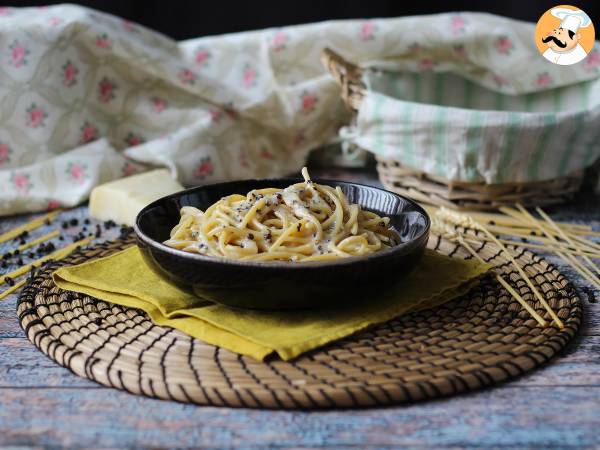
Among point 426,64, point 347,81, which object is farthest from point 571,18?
point 347,81

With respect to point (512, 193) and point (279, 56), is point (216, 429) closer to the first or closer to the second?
point (512, 193)

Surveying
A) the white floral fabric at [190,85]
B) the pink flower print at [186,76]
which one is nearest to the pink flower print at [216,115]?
the white floral fabric at [190,85]

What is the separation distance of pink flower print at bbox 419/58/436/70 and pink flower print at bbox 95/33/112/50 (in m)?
1.17

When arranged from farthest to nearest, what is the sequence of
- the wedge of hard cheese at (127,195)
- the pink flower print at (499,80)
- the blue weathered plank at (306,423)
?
the pink flower print at (499,80), the wedge of hard cheese at (127,195), the blue weathered plank at (306,423)

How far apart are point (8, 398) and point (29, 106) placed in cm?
152

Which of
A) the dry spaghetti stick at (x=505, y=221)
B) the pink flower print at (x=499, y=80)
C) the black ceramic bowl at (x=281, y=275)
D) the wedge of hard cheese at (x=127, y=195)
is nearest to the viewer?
the black ceramic bowl at (x=281, y=275)

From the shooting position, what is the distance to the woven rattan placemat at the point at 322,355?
118 cm

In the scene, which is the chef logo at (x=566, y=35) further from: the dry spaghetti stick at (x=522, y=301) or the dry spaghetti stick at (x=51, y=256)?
the dry spaghetti stick at (x=51, y=256)

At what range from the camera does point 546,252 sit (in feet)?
6.56

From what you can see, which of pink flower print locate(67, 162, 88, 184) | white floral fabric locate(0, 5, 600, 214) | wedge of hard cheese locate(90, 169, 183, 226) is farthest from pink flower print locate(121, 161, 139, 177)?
wedge of hard cheese locate(90, 169, 183, 226)

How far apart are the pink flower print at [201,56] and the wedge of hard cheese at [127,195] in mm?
644

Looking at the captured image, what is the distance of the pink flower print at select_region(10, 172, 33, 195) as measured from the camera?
2.42 m

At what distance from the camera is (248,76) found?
112 inches

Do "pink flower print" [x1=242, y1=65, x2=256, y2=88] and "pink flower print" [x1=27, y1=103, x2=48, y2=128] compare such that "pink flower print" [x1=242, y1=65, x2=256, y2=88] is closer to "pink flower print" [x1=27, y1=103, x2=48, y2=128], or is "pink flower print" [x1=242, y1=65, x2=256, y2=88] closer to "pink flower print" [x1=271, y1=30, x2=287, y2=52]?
"pink flower print" [x1=271, y1=30, x2=287, y2=52]
